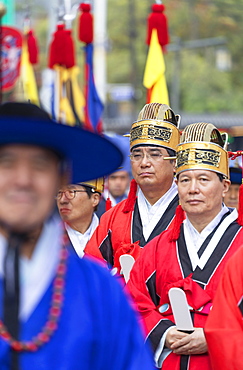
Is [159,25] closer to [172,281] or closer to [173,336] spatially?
[172,281]

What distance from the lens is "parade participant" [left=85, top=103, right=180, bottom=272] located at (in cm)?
508

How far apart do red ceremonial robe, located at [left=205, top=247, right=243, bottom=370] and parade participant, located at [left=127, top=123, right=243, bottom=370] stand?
58 centimetres

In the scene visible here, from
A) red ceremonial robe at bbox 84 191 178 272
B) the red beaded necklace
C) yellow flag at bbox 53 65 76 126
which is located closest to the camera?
the red beaded necklace

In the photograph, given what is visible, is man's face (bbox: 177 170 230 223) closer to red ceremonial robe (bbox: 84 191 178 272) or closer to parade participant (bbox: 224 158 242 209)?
red ceremonial robe (bbox: 84 191 178 272)

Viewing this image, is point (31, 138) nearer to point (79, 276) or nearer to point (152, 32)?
point (79, 276)

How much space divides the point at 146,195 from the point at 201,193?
1.04m

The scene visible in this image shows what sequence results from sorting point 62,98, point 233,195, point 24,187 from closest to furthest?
point 24,187, point 233,195, point 62,98

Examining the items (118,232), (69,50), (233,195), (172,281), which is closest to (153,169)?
(118,232)

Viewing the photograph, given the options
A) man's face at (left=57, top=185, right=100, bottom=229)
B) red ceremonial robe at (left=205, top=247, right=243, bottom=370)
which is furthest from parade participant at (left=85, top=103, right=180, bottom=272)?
red ceremonial robe at (left=205, top=247, right=243, bottom=370)

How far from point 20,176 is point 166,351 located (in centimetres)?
221

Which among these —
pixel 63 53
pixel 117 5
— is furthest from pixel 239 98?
pixel 63 53

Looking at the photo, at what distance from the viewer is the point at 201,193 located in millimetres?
4211

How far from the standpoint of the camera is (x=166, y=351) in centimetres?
406

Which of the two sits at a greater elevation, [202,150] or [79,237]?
[202,150]
